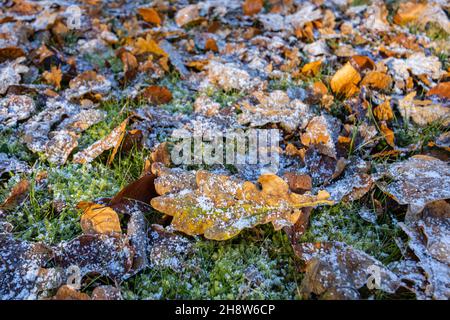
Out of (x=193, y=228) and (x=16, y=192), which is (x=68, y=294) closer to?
(x=193, y=228)

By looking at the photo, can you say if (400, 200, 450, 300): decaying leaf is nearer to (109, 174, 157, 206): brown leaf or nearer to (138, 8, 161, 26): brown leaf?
(109, 174, 157, 206): brown leaf

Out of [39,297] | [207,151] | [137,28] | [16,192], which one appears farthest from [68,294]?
[137,28]

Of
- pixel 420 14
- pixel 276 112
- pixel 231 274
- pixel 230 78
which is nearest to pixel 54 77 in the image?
pixel 230 78

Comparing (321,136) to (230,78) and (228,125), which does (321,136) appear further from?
(230,78)

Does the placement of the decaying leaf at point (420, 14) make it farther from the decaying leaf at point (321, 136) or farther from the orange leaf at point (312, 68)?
the decaying leaf at point (321, 136)

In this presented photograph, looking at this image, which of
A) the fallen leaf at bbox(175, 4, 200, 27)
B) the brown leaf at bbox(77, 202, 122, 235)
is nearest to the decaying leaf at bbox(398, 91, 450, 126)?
the brown leaf at bbox(77, 202, 122, 235)
